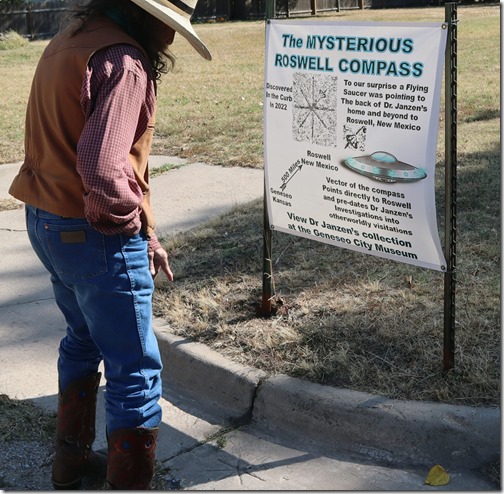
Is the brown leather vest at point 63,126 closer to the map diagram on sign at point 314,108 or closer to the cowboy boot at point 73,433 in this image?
the cowboy boot at point 73,433

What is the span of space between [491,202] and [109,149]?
389 centimetres

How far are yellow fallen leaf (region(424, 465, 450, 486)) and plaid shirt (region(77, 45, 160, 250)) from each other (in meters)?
1.49

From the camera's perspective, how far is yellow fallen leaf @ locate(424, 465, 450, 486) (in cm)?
321

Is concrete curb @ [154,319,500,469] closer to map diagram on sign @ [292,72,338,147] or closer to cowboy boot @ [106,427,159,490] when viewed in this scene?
cowboy boot @ [106,427,159,490]

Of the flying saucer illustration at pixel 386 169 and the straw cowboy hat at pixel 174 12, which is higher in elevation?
the straw cowboy hat at pixel 174 12

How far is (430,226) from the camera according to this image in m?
3.55

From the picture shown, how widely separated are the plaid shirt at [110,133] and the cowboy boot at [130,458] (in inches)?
29.2

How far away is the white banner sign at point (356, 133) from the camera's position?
3467 mm

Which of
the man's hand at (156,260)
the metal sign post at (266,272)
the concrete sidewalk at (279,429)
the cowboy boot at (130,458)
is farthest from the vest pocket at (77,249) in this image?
the metal sign post at (266,272)

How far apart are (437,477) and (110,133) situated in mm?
1747

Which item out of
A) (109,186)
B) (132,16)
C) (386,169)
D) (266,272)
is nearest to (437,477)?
(386,169)

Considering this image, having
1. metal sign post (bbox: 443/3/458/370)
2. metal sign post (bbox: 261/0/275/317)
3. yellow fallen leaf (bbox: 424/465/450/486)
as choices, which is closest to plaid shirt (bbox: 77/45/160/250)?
metal sign post (bbox: 443/3/458/370)

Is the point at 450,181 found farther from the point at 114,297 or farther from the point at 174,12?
the point at 114,297

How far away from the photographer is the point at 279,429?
12.2 ft
